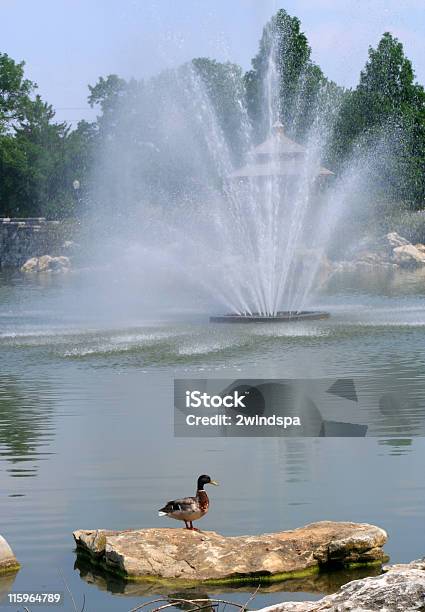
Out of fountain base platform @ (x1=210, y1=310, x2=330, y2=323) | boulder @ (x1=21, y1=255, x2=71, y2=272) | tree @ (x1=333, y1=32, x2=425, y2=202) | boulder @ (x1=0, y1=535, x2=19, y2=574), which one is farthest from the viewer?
boulder @ (x1=21, y1=255, x2=71, y2=272)

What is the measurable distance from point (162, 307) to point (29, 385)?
1944 cm

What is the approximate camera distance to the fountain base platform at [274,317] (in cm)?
3200

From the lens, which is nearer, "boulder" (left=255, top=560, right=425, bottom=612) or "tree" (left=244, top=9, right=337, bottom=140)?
"boulder" (left=255, top=560, right=425, bottom=612)

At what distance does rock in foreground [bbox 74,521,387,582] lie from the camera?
11250 millimetres

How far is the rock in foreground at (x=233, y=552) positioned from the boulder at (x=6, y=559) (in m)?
0.69

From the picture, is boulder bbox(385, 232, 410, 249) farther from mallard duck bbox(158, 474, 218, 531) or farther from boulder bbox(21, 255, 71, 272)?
mallard duck bbox(158, 474, 218, 531)

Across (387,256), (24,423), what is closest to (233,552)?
(24,423)

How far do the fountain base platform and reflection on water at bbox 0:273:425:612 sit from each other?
72cm

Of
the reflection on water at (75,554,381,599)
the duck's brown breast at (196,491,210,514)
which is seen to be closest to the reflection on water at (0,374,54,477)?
the duck's brown breast at (196,491,210,514)

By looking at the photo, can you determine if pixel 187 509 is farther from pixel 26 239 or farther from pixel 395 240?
pixel 26 239

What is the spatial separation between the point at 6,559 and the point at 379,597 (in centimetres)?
522

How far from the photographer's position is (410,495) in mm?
14008

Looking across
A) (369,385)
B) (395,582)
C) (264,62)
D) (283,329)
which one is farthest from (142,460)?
(264,62)

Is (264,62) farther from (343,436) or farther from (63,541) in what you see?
(63,541)
